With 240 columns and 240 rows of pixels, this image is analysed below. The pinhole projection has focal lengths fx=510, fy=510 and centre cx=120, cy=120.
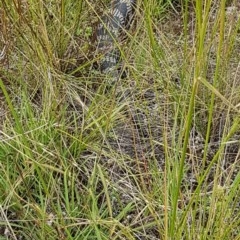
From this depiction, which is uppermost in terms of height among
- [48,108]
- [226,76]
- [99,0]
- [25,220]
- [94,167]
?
[99,0]

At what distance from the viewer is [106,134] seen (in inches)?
68.0

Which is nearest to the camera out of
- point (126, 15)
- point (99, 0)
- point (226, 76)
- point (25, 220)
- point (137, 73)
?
point (25, 220)

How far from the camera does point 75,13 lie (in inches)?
85.4

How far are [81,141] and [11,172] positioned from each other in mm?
238

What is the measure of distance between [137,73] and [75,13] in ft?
1.56

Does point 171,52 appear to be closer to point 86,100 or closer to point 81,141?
point 86,100

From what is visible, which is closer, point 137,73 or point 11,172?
point 11,172

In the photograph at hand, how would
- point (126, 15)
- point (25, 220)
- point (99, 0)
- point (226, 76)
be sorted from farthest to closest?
→ 1. point (126, 15)
2. point (99, 0)
3. point (226, 76)
4. point (25, 220)

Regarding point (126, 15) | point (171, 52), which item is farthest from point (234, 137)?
point (126, 15)

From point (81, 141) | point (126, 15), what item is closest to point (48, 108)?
point (81, 141)

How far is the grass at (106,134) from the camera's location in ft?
4.59

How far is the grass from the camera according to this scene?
140cm

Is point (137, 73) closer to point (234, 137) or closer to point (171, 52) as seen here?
point (171, 52)

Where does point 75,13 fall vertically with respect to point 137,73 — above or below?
above
